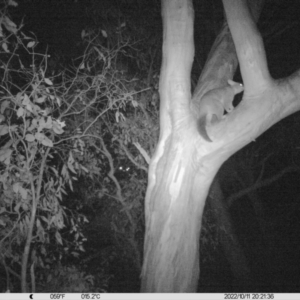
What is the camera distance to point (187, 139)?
2.50 meters

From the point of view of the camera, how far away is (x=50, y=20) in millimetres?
4891

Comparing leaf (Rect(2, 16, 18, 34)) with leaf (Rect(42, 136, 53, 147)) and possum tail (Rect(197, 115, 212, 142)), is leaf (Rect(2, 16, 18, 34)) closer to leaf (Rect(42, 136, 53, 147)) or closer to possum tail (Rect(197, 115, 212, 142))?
leaf (Rect(42, 136, 53, 147))

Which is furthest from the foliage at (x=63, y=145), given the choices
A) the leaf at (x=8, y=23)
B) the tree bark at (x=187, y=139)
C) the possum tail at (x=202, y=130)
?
the possum tail at (x=202, y=130)

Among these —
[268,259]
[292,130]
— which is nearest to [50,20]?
[292,130]

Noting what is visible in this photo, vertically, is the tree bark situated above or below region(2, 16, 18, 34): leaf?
below

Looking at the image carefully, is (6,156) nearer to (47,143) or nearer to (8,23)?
(47,143)

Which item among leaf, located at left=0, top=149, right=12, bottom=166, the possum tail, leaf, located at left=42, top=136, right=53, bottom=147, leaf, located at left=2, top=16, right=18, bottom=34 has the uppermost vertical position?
leaf, located at left=2, top=16, right=18, bottom=34

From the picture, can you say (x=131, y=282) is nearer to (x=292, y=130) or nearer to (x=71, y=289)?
(x=71, y=289)

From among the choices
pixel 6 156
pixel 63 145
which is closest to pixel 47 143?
pixel 6 156

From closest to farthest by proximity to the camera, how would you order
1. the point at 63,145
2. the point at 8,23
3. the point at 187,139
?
the point at 8,23 → the point at 187,139 → the point at 63,145

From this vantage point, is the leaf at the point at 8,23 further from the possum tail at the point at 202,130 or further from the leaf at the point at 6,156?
the possum tail at the point at 202,130

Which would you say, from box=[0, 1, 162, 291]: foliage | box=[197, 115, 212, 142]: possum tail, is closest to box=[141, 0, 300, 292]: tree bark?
box=[197, 115, 212, 142]: possum tail

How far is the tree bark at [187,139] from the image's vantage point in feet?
7.89

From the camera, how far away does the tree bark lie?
2.40 m
